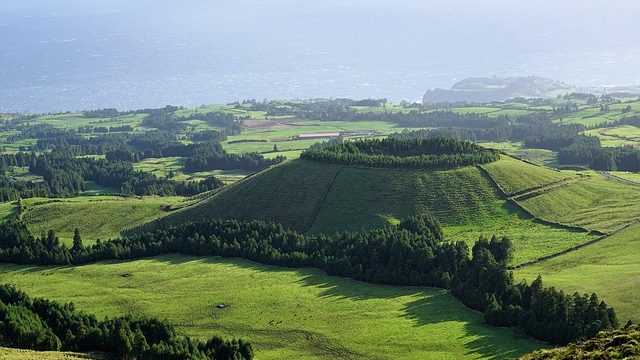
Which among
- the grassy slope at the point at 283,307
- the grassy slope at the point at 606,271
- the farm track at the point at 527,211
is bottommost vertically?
the grassy slope at the point at 283,307

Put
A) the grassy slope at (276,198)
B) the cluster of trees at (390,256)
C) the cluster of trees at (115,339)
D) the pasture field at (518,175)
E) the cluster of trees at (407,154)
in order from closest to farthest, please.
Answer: the cluster of trees at (115,339) < the cluster of trees at (390,256) < the grassy slope at (276,198) < the pasture field at (518,175) < the cluster of trees at (407,154)

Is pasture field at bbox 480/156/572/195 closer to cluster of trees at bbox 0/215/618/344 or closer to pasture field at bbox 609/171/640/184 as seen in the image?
pasture field at bbox 609/171/640/184

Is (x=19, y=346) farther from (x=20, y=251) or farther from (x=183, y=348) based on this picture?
(x=20, y=251)

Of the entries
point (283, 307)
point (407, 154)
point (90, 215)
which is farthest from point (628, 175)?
point (90, 215)

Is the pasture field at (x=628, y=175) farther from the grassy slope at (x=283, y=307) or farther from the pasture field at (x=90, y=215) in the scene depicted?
the pasture field at (x=90, y=215)

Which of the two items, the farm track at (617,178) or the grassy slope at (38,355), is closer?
the grassy slope at (38,355)

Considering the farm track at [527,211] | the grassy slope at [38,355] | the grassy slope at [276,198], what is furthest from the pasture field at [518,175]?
the grassy slope at [38,355]

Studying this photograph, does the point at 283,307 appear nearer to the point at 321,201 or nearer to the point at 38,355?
the point at 38,355

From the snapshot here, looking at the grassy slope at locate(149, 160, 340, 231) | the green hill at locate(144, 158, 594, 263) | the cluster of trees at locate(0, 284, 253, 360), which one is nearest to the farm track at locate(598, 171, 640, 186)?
the green hill at locate(144, 158, 594, 263)
